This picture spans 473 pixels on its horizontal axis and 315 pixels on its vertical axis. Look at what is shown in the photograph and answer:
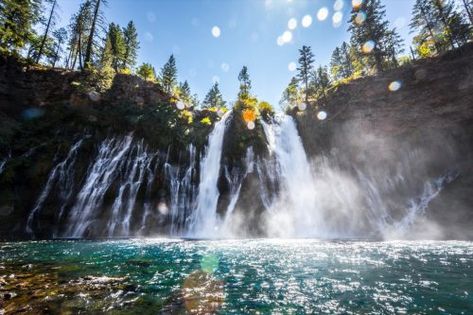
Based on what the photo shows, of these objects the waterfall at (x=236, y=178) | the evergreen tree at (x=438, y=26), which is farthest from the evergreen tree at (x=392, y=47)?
the waterfall at (x=236, y=178)

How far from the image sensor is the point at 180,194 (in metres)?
22.4

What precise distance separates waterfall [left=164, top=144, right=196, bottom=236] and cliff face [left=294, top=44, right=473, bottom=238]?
13.5m

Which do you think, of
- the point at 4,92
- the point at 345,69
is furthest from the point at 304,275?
the point at 345,69

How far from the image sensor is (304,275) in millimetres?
7414

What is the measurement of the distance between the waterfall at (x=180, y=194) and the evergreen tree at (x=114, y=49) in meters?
29.6

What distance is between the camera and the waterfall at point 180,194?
21203mm

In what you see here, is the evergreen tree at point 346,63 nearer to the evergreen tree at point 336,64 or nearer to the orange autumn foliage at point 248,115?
the evergreen tree at point 336,64

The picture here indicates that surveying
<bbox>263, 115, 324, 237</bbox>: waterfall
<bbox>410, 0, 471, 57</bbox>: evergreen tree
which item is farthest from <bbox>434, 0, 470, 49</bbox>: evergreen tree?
<bbox>263, 115, 324, 237</bbox>: waterfall

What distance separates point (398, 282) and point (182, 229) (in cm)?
1699

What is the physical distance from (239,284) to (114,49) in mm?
48124

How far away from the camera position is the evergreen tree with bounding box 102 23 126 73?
43.5 meters

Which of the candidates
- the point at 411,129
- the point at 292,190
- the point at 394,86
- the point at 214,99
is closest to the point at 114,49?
the point at 214,99

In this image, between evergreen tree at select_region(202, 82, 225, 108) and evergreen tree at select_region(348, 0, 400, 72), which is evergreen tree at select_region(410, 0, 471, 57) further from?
evergreen tree at select_region(202, 82, 225, 108)

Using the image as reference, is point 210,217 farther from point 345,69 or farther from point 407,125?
point 345,69
